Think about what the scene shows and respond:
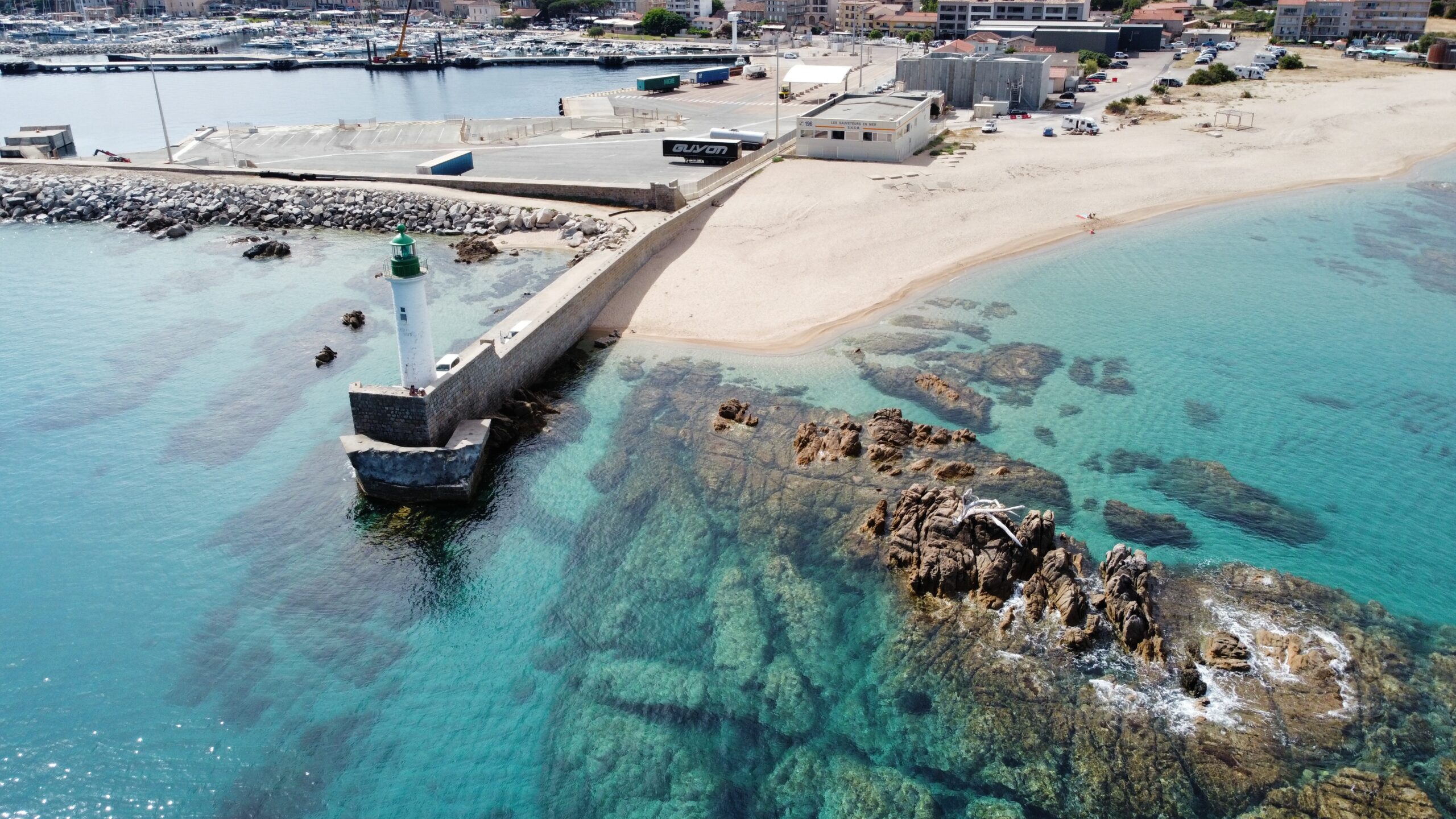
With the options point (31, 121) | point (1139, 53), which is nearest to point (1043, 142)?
point (1139, 53)

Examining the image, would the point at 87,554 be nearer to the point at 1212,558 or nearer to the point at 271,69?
the point at 1212,558

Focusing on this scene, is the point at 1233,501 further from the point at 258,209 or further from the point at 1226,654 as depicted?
the point at 258,209

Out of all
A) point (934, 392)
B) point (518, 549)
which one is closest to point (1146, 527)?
point (934, 392)

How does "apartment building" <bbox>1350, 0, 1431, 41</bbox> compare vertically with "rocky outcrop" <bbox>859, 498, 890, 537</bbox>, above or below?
above

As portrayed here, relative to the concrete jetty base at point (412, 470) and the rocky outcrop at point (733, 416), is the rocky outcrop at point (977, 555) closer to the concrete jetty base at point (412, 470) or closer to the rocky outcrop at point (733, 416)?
the rocky outcrop at point (733, 416)

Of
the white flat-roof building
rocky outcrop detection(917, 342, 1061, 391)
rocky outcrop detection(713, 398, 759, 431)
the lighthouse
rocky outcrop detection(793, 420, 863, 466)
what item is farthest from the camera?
the white flat-roof building

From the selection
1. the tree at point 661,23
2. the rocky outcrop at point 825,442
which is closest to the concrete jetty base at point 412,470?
the rocky outcrop at point 825,442

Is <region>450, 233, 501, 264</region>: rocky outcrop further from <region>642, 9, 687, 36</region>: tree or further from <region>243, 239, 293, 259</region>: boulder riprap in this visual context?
<region>642, 9, 687, 36</region>: tree

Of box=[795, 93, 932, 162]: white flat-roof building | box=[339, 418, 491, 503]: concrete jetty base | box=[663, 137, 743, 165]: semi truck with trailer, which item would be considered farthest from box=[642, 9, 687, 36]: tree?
box=[339, 418, 491, 503]: concrete jetty base
